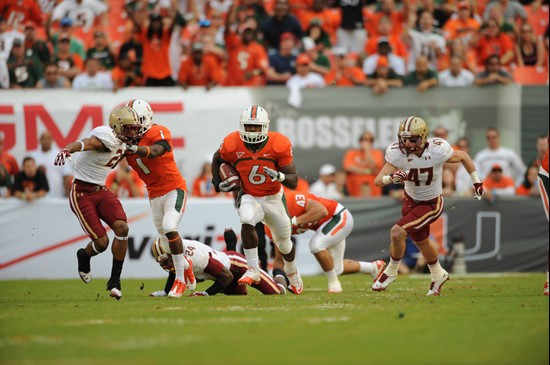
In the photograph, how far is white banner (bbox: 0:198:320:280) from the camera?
51.5 ft

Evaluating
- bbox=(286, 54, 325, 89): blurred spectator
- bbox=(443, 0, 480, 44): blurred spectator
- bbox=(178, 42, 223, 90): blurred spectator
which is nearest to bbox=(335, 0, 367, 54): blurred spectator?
bbox=(443, 0, 480, 44): blurred spectator

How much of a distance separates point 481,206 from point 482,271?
99cm

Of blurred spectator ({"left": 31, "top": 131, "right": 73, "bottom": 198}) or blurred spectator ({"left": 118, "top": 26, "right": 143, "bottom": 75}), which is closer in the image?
blurred spectator ({"left": 31, "top": 131, "right": 73, "bottom": 198})

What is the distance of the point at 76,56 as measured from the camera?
730 inches

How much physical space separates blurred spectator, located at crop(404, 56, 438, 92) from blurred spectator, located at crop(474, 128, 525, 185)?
1203mm

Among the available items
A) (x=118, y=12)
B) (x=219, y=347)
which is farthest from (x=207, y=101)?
(x=219, y=347)

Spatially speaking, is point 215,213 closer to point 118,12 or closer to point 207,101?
point 207,101

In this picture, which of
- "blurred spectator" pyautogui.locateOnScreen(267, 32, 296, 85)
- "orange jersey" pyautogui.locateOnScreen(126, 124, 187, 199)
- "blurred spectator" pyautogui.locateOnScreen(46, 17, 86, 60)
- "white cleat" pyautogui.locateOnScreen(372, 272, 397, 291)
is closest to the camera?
"orange jersey" pyautogui.locateOnScreen(126, 124, 187, 199)

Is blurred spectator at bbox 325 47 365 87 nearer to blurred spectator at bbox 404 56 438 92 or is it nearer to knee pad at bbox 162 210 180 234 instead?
blurred spectator at bbox 404 56 438 92

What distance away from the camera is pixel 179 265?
36.2ft

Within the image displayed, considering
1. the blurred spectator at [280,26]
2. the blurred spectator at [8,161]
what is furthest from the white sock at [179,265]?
the blurred spectator at [280,26]

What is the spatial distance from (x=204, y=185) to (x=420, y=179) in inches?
231

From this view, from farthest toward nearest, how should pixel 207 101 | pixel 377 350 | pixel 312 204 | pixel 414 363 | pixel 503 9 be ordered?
pixel 503 9
pixel 207 101
pixel 312 204
pixel 377 350
pixel 414 363

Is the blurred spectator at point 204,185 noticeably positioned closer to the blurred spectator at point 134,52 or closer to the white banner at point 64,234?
the white banner at point 64,234
